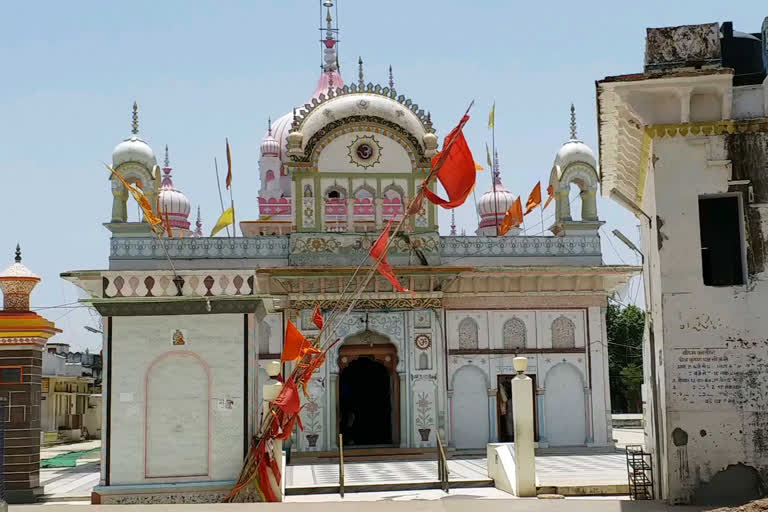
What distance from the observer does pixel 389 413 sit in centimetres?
2777

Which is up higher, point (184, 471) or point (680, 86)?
point (680, 86)

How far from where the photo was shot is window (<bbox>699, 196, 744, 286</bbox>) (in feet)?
41.1

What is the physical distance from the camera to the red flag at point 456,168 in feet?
58.2

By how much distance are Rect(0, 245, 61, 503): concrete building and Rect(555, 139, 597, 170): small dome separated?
14669mm

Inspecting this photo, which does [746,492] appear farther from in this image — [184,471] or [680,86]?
[184,471]

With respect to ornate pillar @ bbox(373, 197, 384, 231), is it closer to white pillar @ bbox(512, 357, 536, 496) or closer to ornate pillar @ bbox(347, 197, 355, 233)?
ornate pillar @ bbox(347, 197, 355, 233)

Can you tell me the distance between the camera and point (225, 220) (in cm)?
2811

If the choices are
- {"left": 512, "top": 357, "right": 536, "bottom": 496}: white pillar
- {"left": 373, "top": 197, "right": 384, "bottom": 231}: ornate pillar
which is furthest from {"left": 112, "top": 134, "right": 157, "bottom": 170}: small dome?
{"left": 512, "top": 357, "right": 536, "bottom": 496}: white pillar

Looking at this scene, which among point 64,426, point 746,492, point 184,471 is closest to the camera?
point 746,492

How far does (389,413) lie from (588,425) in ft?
17.4

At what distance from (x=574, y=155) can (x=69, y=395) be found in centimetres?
2816

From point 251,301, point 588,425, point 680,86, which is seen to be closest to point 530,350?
point 588,425

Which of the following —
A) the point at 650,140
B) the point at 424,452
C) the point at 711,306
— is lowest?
the point at 424,452

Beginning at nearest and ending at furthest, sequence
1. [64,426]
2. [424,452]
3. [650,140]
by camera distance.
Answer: [650,140], [424,452], [64,426]
